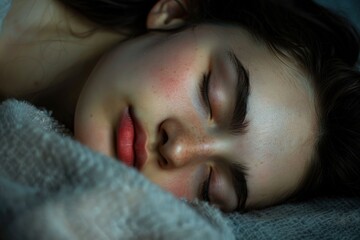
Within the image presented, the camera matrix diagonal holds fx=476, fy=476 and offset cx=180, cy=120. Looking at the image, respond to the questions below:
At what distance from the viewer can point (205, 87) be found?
2.69ft

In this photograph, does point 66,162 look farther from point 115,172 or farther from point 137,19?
point 137,19

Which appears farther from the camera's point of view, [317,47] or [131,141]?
[317,47]

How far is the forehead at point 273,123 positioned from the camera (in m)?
0.82

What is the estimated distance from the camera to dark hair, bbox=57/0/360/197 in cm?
98

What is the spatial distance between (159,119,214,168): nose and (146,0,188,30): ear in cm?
32

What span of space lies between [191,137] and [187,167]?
0.05 m

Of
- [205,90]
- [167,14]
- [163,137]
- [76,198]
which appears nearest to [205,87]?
[205,90]

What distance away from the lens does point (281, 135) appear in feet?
2.78

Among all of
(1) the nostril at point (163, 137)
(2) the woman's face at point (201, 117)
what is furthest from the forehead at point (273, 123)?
(1) the nostril at point (163, 137)

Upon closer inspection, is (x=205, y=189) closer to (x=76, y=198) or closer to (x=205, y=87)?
(x=205, y=87)

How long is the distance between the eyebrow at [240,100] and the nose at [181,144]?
0.05 meters

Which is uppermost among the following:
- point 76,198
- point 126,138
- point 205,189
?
point 76,198

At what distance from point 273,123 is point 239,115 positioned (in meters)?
0.07

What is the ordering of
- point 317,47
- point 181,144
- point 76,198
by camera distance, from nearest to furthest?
point 76,198, point 181,144, point 317,47
